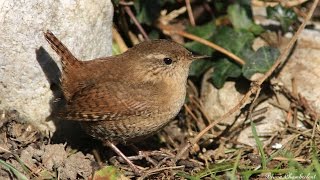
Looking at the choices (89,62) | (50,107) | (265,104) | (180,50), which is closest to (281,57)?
(265,104)

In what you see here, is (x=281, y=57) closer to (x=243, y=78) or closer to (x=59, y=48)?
(x=243, y=78)

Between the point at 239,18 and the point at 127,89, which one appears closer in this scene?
the point at 127,89

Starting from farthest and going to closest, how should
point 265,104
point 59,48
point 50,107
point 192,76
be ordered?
point 192,76 < point 265,104 < point 50,107 < point 59,48

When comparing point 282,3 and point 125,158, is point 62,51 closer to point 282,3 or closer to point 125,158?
point 125,158

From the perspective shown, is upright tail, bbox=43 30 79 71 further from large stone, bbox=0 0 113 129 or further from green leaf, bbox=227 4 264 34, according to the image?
green leaf, bbox=227 4 264 34

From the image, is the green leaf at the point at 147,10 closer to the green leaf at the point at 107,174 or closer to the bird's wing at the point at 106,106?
the bird's wing at the point at 106,106

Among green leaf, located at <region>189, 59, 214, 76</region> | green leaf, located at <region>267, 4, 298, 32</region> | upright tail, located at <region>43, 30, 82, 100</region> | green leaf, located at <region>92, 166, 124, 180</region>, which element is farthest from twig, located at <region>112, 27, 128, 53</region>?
green leaf, located at <region>92, 166, 124, 180</region>

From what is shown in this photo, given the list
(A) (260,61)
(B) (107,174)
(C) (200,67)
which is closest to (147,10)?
(C) (200,67)
